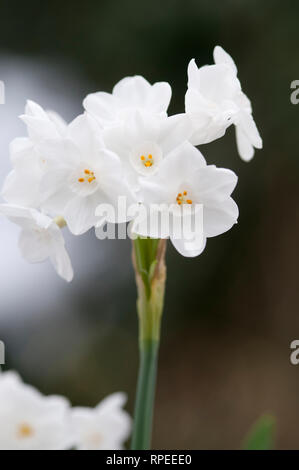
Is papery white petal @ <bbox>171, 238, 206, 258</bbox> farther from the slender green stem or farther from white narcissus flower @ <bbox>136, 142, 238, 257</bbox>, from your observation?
the slender green stem

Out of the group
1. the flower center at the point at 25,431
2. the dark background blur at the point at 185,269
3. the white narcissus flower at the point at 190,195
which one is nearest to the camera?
the white narcissus flower at the point at 190,195

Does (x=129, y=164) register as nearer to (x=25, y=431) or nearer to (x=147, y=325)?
(x=147, y=325)

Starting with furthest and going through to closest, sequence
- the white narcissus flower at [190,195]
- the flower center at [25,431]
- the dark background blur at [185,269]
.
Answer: the dark background blur at [185,269] < the flower center at [25,431] < the white narcissus flower at [190,195]

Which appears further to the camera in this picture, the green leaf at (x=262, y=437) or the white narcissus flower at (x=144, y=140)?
the green leaf at (x=262, y=437)

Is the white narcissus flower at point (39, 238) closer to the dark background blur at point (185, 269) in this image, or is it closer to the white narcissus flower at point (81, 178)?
the white narcissus flower at point (81, 178)

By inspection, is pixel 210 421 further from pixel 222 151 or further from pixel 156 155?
pixel 156 155

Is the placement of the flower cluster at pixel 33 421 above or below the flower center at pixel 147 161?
below

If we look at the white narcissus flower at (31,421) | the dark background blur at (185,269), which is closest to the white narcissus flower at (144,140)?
the white narcissus flower at (31,421)

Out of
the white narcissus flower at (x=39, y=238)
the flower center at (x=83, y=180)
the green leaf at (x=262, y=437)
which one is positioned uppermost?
the flower center at (x=83, y=180)
